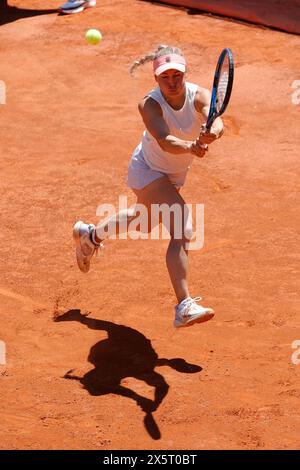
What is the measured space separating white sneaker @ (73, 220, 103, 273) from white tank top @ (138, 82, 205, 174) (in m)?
0.81

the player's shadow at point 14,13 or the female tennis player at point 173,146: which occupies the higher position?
the female tennis player at point 173,146

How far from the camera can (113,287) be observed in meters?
7.30

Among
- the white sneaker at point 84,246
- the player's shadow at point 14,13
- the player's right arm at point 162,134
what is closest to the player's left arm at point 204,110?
the player's right arm at point 162,134

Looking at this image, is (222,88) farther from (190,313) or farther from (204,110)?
(190,313)

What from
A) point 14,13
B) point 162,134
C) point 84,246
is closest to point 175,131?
point 162,134

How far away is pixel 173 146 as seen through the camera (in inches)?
237

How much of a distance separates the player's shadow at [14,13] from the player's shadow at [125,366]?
327 inches

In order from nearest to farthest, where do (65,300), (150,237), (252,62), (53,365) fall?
(53,365), (65,300), (150,237), (252,62)

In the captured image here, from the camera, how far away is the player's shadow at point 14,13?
1413cm

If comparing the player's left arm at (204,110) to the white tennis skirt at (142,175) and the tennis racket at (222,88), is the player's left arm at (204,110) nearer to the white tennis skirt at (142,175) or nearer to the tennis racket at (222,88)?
the tennis racket at (222,88)

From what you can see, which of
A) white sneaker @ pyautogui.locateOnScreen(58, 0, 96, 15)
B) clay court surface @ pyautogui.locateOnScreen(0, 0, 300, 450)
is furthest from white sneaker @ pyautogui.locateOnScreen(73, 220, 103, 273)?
white sneaker @ pyautogui.locateOnScreen(58, 0, 96, 15)
